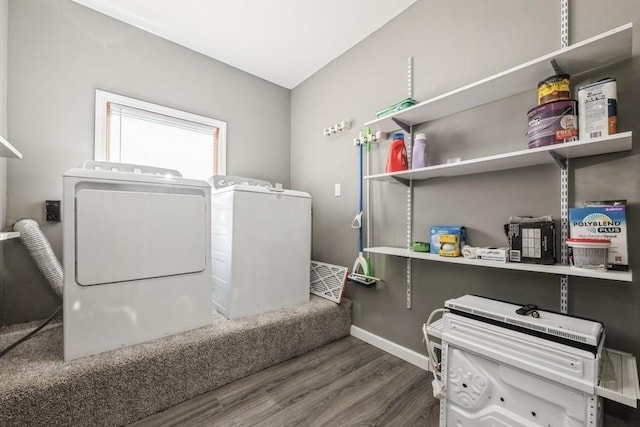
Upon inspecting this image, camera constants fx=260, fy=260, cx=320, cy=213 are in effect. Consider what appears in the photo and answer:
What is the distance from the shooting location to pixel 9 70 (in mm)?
1686

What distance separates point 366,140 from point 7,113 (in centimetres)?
247

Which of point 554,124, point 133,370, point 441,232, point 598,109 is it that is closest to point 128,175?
point 133,370

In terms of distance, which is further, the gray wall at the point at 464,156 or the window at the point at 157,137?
the window at the point at 157,137

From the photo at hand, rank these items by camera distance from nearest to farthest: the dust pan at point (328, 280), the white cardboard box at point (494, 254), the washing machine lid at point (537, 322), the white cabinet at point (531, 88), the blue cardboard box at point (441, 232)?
the washing machine lid at point (537, 322), the white cabinet at point (531, 88), the white cardboard box at point (494, 254), the blue cardboard box at point (441, 232), the dust pan at point (328, 280)

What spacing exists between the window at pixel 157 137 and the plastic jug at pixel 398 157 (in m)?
1.68

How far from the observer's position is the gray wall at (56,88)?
67.1 inches

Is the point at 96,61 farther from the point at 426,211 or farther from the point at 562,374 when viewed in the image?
the point at 562,374

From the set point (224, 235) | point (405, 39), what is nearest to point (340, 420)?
point (224, 235)

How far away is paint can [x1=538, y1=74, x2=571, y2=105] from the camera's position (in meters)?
1.14

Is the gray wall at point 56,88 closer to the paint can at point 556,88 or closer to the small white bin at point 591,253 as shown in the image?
the paint can at point 556,88

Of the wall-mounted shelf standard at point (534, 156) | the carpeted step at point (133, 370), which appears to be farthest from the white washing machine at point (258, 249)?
the wall-mounted shelf standard at point (534, 156)

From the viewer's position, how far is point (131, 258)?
1.44m

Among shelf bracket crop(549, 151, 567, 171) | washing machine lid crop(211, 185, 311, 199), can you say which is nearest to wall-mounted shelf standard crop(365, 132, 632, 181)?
shelf bracket crop(549, 151, 567, 171)

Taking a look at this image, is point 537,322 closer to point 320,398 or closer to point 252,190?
point 320,398
